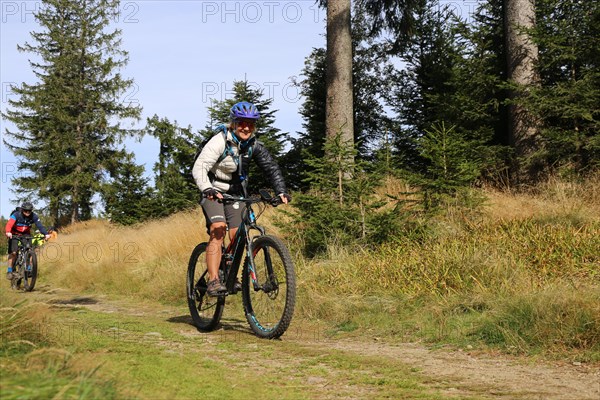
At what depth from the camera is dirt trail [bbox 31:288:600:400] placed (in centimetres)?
408

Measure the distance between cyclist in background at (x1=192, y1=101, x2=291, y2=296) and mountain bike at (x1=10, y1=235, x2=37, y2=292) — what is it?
29.3ft

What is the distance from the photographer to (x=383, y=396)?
398 cm

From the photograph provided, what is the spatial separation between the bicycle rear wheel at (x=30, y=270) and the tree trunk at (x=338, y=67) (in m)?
7.63

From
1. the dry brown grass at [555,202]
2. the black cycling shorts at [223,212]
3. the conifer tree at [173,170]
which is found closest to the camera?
the black cycling shorts at [223,212]

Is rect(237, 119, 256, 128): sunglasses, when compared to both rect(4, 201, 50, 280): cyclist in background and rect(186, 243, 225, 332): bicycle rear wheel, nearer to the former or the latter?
rect(186, 243, 225, 332): bicycle rear wheel

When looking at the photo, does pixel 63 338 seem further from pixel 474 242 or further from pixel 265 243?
pixel 474 242

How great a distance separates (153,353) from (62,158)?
36.9 m

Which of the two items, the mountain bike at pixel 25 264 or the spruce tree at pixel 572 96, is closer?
the spruce tree at pixel 572 96

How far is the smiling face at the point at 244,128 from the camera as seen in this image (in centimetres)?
650

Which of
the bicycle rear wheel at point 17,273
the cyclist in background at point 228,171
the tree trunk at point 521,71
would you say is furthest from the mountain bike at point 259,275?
the tree trunk at point 521,71

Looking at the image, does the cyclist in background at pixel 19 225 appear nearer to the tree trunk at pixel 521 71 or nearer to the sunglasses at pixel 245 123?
the sunglasses at pixel 245 123

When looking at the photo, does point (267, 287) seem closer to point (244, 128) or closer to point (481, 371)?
point (244, 128)

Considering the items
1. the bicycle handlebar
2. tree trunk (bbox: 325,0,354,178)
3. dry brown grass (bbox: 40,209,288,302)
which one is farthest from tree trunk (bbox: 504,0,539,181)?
the bicycle handlebar

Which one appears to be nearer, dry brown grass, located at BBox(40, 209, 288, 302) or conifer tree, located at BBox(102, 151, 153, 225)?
dry brown grass, located at BBox(40, 209, 288, 302)
